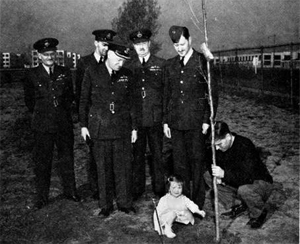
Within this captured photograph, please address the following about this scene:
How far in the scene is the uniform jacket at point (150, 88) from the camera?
4.31 metres

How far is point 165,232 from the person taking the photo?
356 centimetres

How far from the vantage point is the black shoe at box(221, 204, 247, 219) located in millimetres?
3984

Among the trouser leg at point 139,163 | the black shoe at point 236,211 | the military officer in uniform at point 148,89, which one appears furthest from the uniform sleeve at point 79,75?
the black shoe at point 236,211

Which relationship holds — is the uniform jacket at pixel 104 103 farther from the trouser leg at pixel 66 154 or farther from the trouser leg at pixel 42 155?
the trouser leg at pixel 42 155

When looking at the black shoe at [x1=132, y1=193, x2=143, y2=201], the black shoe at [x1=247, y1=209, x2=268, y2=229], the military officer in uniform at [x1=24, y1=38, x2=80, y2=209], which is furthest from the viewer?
the black shoe at [x1=132, y1=193, x2=143, y2=201]

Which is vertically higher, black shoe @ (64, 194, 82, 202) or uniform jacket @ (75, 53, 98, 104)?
uniform jacket @ (75, 53, 98, 104)

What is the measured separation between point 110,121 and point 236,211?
1.84m

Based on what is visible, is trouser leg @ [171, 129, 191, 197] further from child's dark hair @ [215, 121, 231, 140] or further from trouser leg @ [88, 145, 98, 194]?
trouser leg @ [88, 145, 98, 194]

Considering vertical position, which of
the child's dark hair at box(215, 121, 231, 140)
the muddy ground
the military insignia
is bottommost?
the muddy ground

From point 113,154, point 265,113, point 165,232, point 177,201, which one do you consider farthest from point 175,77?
point 265,113

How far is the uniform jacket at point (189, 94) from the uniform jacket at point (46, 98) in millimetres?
1424

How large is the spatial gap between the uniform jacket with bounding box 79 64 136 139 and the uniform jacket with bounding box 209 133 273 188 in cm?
127

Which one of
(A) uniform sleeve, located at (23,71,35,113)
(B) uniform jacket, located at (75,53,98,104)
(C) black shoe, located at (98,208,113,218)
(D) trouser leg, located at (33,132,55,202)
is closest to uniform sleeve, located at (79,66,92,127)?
(B) uniform jacket, located at (75,53,98,104)

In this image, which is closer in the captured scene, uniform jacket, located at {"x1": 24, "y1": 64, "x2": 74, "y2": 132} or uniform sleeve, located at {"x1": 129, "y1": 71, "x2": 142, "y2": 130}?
uniform sleeve, located at {"x1": 129, "y1": 71, "x2": 142, "y2": 130}
